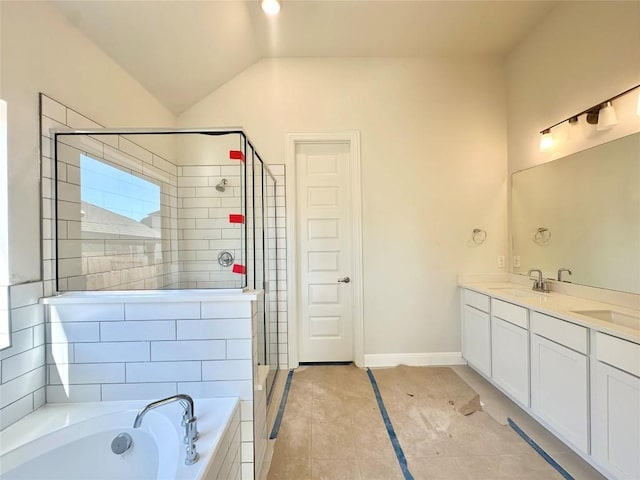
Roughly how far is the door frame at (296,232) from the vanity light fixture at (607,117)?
1761mm

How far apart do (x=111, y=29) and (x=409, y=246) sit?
9.18 feet

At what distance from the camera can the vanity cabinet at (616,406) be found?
1.23 metres

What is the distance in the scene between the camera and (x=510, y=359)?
79.0 inches

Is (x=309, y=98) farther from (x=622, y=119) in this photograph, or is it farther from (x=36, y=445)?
(x=36, y=445)

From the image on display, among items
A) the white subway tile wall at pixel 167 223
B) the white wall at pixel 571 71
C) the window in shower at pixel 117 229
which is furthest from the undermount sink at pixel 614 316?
the window in shower at pixel 117 229

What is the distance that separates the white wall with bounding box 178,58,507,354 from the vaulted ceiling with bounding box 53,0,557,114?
26cm

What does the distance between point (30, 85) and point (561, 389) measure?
3262 millimetres

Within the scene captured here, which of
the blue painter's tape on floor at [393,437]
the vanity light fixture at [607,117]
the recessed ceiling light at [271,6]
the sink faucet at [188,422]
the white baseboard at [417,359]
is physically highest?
the recessed ceiling light at [271,6]

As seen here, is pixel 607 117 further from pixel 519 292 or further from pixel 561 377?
pixel 561 377

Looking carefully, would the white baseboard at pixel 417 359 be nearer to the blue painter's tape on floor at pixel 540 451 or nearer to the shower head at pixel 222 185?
the blue painter's tape on floor at pixel 540 451

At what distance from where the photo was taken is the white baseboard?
272cm

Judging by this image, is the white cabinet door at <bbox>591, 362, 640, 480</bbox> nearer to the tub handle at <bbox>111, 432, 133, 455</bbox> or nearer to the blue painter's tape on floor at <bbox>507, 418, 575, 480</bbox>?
the blue painter's tape on floor at <bbox>507, 418, 575, 480</bbox>

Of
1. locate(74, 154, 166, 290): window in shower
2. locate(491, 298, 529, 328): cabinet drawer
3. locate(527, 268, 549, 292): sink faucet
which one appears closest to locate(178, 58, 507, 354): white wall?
locate(527, 268, 549, 292): sink faucet

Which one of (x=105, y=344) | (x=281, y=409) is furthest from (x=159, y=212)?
(x=281, y=409)
